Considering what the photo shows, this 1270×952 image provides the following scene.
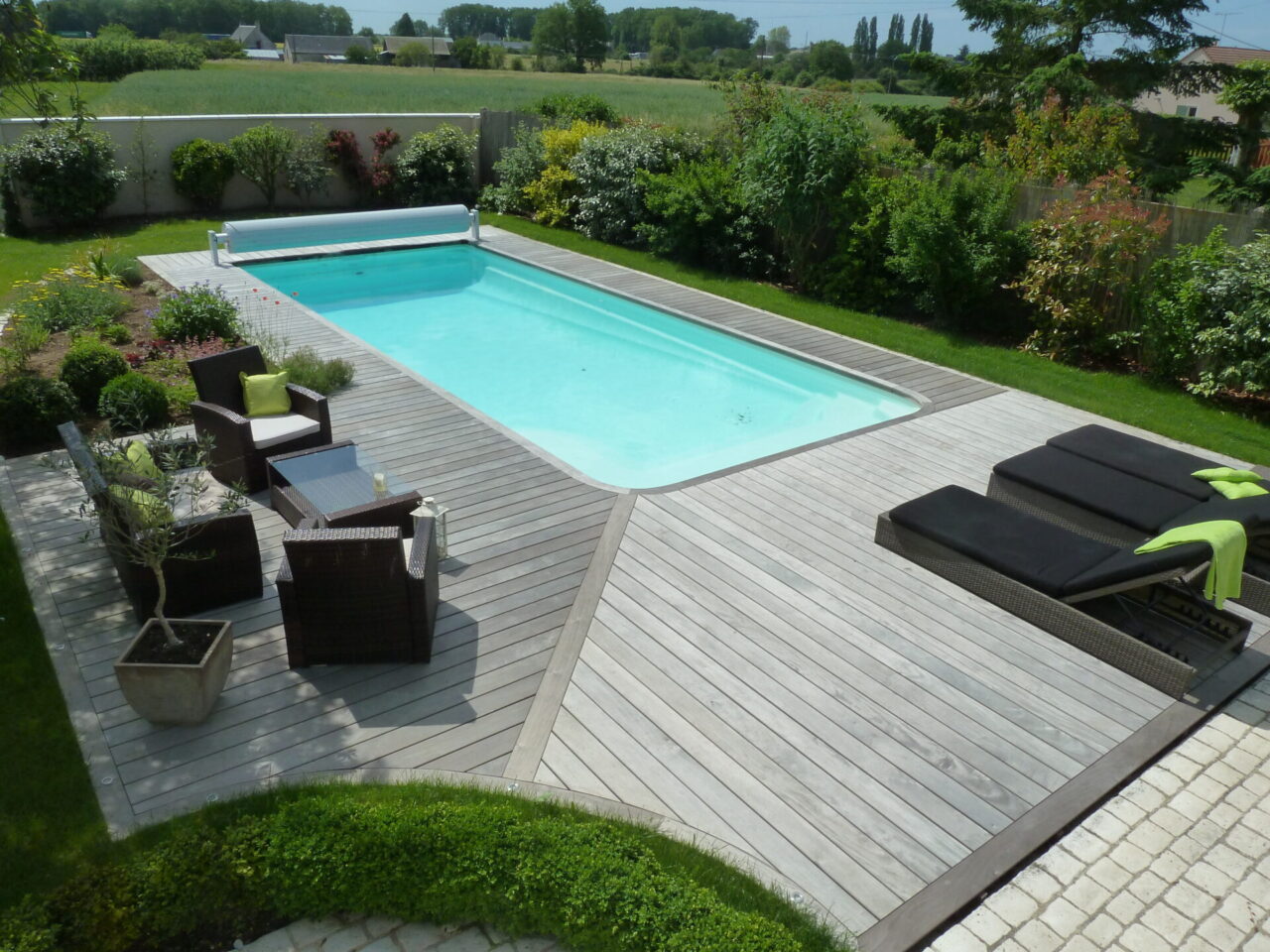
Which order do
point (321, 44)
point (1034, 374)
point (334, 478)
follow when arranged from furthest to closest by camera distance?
point (321, 44) < point (1034, 374) < point (334, 478)

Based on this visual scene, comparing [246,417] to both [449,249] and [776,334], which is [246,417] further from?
[449,249]

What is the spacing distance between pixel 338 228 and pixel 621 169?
4.71 m

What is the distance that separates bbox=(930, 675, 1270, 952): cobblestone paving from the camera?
323 cm

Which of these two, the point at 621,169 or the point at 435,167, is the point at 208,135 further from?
the point at 621,169

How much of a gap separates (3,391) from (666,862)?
6.65m

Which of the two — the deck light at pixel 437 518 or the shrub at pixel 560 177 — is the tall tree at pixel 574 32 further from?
the deck light at pixel 437 518

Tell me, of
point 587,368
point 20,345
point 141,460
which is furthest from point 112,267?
point 141,460

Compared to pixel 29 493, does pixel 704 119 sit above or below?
above

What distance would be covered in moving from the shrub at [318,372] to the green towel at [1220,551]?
6.76m

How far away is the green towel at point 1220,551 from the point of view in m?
4.53

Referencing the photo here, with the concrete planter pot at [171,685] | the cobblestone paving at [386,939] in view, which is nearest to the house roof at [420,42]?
the concrete planter pot at [171,685]

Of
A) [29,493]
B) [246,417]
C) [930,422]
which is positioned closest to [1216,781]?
[930,422]

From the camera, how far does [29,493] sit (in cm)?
625

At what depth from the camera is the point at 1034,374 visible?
9.37m
